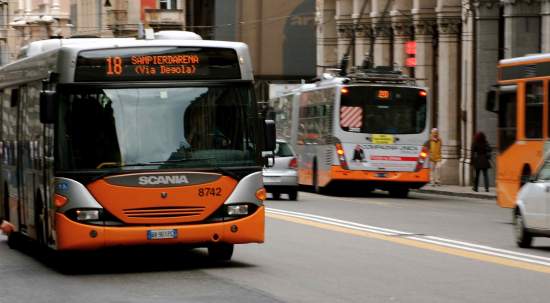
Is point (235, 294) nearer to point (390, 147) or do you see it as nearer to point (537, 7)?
point (390, 147)

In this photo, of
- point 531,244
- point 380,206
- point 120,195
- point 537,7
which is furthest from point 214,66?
point 537,7

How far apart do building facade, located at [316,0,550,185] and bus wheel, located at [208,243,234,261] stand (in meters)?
23.9

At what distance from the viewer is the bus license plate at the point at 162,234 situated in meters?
15.8

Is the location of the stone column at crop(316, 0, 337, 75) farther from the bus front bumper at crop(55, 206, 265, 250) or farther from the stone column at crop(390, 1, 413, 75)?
the bus front bumper at crop(55, 206, 265, 250)

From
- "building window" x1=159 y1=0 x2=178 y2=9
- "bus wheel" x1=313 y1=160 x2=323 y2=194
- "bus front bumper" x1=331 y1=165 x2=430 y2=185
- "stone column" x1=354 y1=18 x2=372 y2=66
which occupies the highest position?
"building window" x1=159 y1=0 x2=178 y2=9

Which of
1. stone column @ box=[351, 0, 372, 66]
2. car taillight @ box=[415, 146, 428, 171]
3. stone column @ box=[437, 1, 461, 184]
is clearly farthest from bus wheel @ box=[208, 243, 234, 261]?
stone column @ box=[351, 0, 372, 66]

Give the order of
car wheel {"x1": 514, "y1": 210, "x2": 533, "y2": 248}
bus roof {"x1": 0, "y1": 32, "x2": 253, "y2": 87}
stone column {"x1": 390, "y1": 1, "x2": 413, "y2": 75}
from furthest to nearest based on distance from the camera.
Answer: stone column {"x1": 390, "y1": 1, "x2": 413, "y2": 75}
car wheel {"x1": 514, "y1": 210, "x2": 533, "y2": 248}
bus roof {"x1": 0, "y1": 32, "x2": 253, "y2": 87}

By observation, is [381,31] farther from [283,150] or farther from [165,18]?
[165,18]

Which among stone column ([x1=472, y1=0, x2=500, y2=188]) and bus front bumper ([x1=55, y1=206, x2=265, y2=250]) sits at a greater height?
Answer: stone column ([x1=472, y1=0, x2=500, y2=188])

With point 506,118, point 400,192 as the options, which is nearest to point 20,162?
point 506,118

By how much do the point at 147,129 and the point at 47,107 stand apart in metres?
1.13

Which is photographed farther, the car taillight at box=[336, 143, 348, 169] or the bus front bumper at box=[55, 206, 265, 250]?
the car taillight at box=[336, 143, 348, 169]

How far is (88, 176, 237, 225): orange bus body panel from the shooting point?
15766 mm

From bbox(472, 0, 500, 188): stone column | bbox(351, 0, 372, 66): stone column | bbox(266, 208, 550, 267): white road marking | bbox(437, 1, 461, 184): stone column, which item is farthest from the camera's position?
bbox(351, 0, 372, 66): stone column
